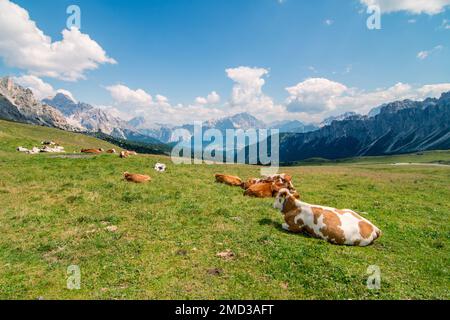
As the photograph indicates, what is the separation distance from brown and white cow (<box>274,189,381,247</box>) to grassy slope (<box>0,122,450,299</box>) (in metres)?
0.53

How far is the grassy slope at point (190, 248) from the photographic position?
8922mm

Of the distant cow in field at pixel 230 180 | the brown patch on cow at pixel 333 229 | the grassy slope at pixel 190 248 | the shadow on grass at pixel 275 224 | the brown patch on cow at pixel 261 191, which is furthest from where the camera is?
the distant cow in field at pixel 230 180

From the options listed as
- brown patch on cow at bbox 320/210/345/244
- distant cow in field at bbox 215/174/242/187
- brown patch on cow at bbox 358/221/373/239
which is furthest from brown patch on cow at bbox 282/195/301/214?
distant cow in field at bbox 215/174/242/187

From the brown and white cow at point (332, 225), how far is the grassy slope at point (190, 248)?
53 cm

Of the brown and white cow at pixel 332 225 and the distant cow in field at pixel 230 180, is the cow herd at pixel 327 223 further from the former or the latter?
the distant cow in field at pixel 230 180

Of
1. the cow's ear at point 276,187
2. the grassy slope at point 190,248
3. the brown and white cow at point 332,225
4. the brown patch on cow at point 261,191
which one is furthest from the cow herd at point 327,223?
the cow's ear at point 276,187

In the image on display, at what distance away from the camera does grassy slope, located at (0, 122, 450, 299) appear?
892 cm

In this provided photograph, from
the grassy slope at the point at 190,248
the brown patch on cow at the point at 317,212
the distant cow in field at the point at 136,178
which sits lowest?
the grassy slope at the point at 190,248

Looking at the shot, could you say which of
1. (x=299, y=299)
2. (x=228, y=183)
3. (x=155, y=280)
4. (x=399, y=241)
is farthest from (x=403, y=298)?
(x=228, y=183)

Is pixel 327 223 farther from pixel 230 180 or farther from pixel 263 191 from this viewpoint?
pixel 230 180

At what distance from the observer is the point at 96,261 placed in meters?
10.4

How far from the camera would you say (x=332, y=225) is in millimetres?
12961

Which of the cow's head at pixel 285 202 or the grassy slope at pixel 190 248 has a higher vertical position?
the cow's head at pixel 285 202
